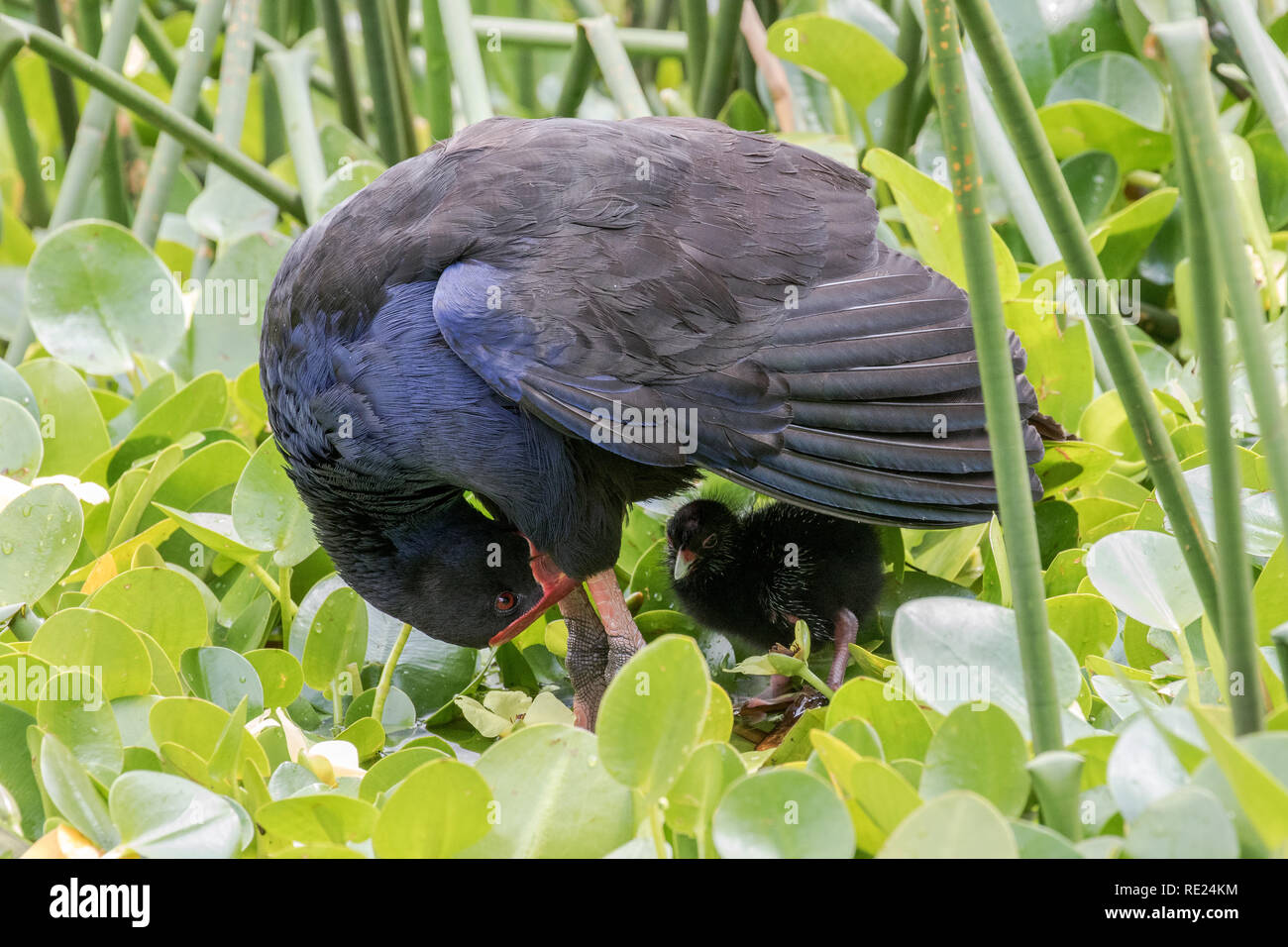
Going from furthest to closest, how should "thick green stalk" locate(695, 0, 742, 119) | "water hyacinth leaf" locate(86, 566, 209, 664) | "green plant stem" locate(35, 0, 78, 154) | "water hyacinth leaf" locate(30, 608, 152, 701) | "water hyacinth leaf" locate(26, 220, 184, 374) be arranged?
"green plant stem" locate(35, 0, 78, 154) → "thick green stalk" locate(695, 0, 742, 119) → "water hyacinth leaf" locate(26, 220, 184, 374) → "water hyacinth leaf" locate(86, 566, 209, 664) → "water hyacinth leaf" locate(30, 608, 152, 701)

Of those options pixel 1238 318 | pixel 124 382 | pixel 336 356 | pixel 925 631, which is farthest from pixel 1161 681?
pixel 124 382

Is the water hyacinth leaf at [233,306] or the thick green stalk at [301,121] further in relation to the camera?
the thick green stalk at [301,121]

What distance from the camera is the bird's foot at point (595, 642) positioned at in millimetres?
2031

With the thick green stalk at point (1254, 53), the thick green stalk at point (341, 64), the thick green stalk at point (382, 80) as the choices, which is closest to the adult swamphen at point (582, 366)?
the thick green stalk at point (1254, 53)

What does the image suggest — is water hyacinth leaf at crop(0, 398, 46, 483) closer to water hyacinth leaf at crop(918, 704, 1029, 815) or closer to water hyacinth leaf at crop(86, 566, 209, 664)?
water hyacinth leaf at crop(86, 566, 209, 664)

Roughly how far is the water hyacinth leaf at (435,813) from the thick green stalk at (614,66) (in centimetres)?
167

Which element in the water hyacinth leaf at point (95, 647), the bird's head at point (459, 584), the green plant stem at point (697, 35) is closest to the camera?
the water hyacinth leaf at point (95, 647)

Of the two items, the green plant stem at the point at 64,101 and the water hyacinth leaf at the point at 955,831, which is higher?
Result: the green plant stem at the point at 64,101

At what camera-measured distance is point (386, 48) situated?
118 inches

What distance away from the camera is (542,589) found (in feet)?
6.66

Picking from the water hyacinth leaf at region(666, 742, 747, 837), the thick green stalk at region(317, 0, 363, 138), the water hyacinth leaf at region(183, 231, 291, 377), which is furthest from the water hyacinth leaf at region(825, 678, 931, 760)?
the thick green stalk at region(317, 0, 363, 138)

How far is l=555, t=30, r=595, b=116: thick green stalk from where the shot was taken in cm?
289

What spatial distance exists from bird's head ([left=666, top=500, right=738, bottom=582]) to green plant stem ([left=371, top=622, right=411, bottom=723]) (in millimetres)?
489

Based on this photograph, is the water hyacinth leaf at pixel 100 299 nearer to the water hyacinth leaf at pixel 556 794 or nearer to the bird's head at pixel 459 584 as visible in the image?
the bird's head at pixel 459 584
